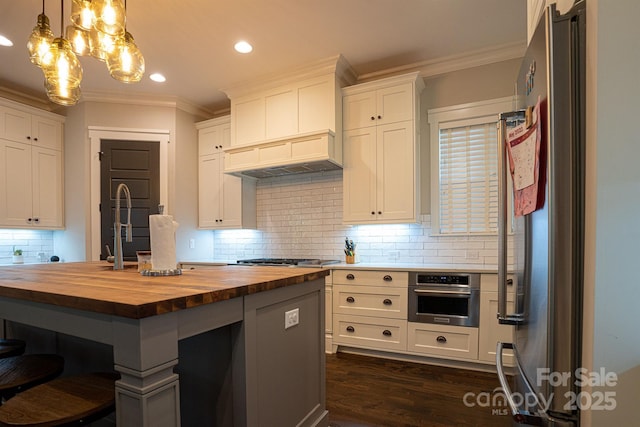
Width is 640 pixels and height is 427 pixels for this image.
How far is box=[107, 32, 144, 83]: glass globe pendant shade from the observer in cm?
211

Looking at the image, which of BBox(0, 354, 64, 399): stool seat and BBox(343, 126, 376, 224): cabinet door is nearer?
BBox(0, 354, 64, 399): stool seat

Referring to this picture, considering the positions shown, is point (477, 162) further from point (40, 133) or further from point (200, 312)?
point (40, 133)

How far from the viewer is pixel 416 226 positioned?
11.8ft

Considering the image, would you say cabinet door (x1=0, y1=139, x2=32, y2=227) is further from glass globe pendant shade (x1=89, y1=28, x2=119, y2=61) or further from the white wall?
the white wall

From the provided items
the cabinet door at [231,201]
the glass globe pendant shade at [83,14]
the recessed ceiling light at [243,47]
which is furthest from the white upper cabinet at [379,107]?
the glass globe pendant shade at [83,14]

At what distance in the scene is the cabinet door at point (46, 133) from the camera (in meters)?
4.12

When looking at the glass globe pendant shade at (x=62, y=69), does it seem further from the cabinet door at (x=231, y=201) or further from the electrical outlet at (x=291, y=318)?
the cabinet door at (x=231, y=201)

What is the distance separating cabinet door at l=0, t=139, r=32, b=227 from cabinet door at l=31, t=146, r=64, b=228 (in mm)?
70

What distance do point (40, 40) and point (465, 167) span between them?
11.7ft

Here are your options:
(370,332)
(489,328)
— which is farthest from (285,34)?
(489,328)

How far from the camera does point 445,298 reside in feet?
9.70

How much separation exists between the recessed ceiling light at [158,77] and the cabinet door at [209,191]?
1105 mm

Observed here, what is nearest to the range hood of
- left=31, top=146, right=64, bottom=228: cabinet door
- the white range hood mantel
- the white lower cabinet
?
the white range hood mantel

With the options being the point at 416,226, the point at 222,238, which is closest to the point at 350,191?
the point at 416,226
